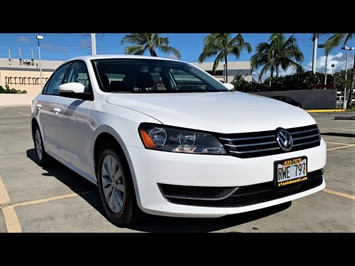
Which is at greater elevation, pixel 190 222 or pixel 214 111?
pixel 214 111

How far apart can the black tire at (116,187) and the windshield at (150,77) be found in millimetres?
798

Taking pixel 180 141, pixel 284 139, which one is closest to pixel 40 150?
pixel 180 141

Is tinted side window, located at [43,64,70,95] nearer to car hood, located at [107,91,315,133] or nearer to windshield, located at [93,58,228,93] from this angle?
windshield, located at [93,58,228,93]

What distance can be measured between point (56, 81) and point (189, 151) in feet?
10.4

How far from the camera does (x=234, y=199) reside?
96.3 inches

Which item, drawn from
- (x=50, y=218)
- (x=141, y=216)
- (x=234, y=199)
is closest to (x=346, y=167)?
(x=234, y=199)

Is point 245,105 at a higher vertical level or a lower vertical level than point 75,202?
higher

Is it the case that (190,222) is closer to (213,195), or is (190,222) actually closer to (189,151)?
(213,195)

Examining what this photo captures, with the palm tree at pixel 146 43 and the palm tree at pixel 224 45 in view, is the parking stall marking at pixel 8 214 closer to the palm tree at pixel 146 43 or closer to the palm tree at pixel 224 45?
the palm tree at pixel 146 43

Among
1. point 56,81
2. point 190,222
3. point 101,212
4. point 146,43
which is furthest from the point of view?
point 146,43

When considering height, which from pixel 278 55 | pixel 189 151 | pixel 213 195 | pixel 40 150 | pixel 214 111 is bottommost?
pixel 40 150

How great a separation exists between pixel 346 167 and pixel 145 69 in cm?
358

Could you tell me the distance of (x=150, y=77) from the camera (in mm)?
3779
